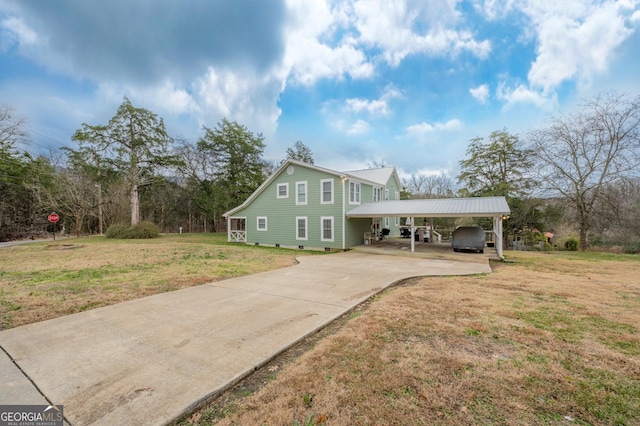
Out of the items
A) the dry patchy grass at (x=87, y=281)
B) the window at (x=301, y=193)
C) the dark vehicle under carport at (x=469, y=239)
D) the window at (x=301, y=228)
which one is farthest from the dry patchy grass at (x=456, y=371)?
the window at (x=301, y=193)

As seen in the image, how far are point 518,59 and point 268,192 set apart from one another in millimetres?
16917

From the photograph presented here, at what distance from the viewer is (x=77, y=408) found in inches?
81.9

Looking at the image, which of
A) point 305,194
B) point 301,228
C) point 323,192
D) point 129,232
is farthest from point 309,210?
point 129,232

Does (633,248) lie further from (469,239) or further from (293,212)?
(293,212)

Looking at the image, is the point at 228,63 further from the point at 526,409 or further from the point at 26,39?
the point at 526,409

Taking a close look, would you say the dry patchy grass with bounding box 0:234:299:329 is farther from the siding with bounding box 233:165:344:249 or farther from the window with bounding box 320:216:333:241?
the siding with bounding box 233:165:344:249

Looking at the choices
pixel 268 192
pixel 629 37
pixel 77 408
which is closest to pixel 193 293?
pixel 77 408

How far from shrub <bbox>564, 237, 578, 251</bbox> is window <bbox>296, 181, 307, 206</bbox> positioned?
782 inches

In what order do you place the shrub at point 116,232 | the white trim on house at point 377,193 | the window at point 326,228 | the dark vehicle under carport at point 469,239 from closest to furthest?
the dark vehicle under carport at point 469,239 < the window at point 326,228 < the white trim on house at point 377,193 < the shrub at point 116,232

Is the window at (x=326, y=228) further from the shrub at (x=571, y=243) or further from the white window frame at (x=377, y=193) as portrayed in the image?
the shrub at (x=571, y=243)

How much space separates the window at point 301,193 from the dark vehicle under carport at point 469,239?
29.0 ft

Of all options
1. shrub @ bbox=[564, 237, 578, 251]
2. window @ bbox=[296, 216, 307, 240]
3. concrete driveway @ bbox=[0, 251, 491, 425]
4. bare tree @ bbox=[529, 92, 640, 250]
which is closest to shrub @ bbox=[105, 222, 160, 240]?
window @ bbox=[296, 216, 307, 240]

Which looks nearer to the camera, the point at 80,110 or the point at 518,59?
the point at 518,59

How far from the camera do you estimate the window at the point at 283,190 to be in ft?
54.5
